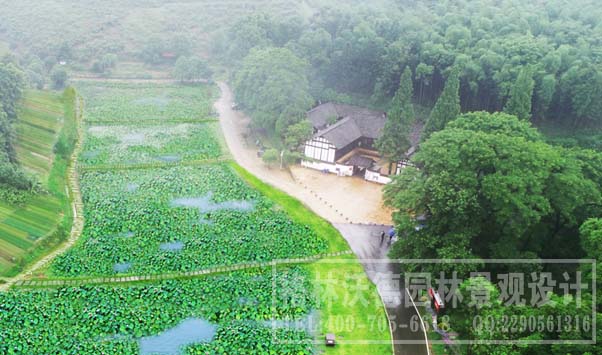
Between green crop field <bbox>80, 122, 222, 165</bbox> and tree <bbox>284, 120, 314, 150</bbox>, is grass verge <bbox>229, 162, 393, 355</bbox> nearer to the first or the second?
tree <bbox>284, 120, 314, 150</bbox>

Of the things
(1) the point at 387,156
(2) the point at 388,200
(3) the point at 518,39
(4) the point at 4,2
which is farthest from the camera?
(4) the point at 4,2

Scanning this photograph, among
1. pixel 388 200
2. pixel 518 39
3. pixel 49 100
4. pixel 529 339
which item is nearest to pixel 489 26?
pixel 518 39

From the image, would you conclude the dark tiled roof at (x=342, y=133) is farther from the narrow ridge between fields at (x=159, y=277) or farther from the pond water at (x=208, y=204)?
the narrow ridge between fields at (x=159, y=277)

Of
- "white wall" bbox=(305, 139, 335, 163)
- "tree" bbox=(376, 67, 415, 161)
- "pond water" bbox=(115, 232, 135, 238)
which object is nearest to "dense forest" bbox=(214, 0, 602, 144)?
"tree" bbox=(376, 67, 415, 161)

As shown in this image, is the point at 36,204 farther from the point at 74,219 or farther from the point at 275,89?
the point at 275,89

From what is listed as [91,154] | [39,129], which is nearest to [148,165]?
[91,154]

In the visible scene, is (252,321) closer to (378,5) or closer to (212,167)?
(212,167)

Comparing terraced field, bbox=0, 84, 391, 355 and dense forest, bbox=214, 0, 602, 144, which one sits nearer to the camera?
terraced field, bbox=0, 84, 391, 355
